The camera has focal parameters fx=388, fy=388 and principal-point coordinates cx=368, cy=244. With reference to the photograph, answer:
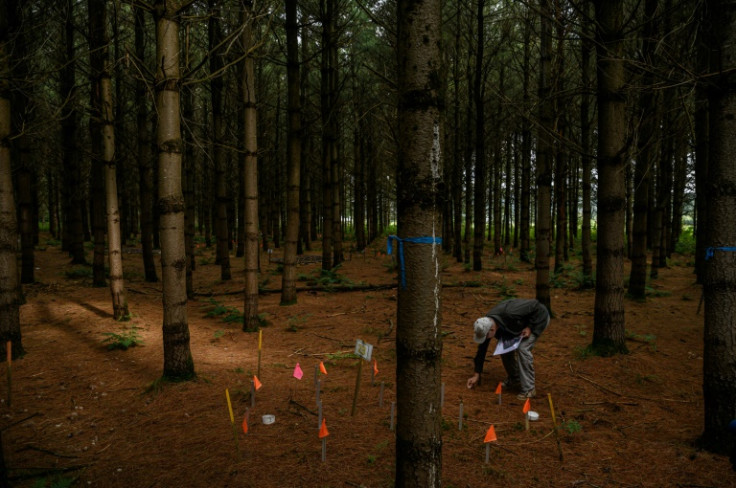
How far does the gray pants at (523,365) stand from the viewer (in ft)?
16.6

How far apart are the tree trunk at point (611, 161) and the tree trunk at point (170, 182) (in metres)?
5.72

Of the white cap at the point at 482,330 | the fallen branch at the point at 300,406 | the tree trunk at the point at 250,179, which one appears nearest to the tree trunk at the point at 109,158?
the tree trunk at the point at 250,179

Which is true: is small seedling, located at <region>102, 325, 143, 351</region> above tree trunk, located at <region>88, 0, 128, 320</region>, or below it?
below

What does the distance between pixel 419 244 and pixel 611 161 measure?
490cm

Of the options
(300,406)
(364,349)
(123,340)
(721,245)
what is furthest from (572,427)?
(123,340)

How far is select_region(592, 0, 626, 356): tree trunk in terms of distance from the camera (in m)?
5.61

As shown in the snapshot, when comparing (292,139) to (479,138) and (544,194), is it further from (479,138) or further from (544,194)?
(479,138)

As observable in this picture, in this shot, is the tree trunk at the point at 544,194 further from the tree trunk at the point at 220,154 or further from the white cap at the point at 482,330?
the tree trunk at the point at 220,154

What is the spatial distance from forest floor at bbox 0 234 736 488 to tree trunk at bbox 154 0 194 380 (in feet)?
2.19

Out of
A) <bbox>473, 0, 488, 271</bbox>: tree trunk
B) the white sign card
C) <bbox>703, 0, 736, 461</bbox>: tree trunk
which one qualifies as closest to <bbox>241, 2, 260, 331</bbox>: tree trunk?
the white sign card

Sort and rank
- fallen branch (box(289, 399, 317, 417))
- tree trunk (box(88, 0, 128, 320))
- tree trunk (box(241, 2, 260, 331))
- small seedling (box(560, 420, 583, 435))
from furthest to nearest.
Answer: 1. tree trunk (box(88, 0, 128, 320))
2. tree trunk (box(241, 2, 260, 331))
3. fallen branch (box(289, 399, 317, 417))
4. small seedling (box(560, 420, 583, 435))

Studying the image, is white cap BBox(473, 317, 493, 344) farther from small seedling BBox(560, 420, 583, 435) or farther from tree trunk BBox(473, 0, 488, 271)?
tree trunk BBox(473, 0, 488, 271)

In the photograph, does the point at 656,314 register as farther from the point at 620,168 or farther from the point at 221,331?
the point at 221,331

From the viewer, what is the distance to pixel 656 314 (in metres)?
8.43
